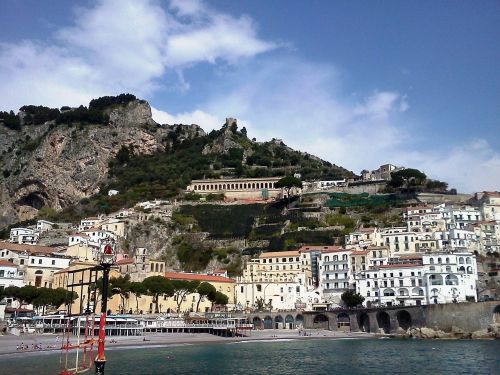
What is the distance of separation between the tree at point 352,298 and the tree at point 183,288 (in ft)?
66.0

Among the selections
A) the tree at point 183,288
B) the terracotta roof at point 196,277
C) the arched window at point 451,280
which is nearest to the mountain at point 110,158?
the terracotta roof at point 196,277

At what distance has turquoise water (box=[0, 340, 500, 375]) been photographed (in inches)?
1382

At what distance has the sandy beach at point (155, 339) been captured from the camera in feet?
153

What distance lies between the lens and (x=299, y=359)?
42188 mm

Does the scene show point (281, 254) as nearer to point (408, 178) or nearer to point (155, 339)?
point (155, 339)

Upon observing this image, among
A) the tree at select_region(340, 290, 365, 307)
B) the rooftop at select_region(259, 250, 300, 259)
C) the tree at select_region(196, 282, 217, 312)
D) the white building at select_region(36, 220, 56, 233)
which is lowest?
the tree at select_region(340, 290, 365, 307)

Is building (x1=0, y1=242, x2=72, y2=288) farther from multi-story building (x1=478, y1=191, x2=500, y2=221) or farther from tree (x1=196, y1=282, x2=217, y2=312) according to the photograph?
multi-story building (x1=478, y1=191, x2=500, y2=221)

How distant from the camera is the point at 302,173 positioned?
122875 millimetres

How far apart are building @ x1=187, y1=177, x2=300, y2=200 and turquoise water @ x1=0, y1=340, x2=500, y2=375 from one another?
59.0 metres

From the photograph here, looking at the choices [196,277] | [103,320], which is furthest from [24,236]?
[103,320]

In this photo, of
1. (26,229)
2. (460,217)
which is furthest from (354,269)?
(26,229)

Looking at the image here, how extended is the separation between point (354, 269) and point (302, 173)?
51.2 meters

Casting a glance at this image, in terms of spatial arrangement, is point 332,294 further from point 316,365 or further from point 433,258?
point 316,365

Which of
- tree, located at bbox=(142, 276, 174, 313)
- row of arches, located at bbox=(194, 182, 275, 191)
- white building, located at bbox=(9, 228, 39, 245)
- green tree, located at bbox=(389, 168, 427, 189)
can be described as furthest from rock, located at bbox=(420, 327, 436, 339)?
white building, located at bbox=(9, 228, 39, 245)
